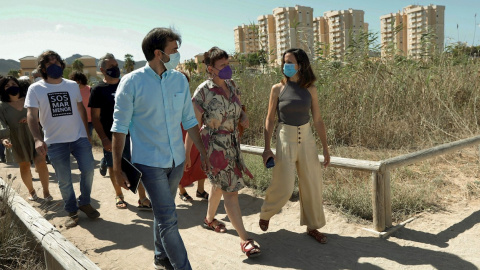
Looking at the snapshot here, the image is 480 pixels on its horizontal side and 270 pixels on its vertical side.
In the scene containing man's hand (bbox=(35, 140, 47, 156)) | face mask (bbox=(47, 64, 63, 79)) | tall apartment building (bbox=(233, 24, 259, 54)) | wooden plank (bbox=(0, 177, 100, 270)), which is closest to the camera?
wooden plank (bbox=(0, 177, 100, 270))

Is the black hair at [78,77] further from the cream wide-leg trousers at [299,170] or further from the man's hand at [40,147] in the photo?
the cream wide-leg trousers at [299,170]

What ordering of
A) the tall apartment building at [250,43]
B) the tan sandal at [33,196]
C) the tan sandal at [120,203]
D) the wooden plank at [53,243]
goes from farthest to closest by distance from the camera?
the tall apartment building at [250,43] < the tan sandal at [33,196] < the tan sandal at [120,203] < the wooden plank at [53,243]

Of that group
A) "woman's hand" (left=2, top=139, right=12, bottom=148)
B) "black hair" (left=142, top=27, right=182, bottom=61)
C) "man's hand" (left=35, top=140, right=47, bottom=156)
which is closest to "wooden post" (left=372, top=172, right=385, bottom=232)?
"black hair" (left=142, top=27, right=182, bottom=61)

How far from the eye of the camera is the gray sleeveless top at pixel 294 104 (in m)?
3.76

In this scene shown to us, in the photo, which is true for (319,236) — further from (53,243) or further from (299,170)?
(53,243)

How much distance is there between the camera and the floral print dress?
3.79 m

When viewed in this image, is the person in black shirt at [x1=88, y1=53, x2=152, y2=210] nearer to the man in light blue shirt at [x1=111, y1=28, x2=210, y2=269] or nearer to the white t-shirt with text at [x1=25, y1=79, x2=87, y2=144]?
the white t-shirt with text at [x1=25, y1=79, x2=87, y2=144]

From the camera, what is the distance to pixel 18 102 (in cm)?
579

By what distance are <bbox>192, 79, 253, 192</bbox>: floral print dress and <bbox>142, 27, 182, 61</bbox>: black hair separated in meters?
1.03

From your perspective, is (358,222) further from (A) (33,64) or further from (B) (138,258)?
(A) (33,64)

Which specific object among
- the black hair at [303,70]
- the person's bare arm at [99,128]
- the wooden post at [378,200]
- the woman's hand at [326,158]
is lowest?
the wooden post at [378,200]

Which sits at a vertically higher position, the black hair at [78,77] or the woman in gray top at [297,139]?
the black hair at [78,77]

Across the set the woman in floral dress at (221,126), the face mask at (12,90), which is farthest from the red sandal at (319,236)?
the face mask at (12,90)

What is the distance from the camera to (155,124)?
2805mm
